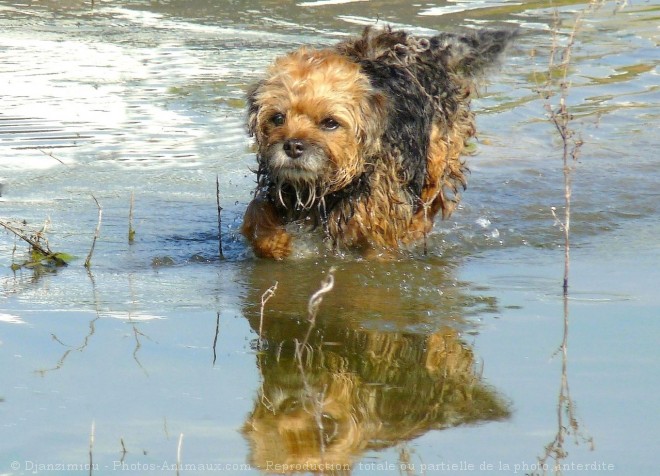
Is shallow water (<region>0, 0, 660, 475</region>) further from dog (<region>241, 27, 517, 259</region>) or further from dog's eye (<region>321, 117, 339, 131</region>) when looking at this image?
dog's eye (<region>321, 117, 339, 131</region>)

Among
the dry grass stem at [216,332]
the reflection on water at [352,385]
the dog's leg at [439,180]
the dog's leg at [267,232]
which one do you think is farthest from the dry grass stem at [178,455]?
the dog's leg at [439,180]

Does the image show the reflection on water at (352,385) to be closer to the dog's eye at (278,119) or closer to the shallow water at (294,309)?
the shallow water at (294,309)

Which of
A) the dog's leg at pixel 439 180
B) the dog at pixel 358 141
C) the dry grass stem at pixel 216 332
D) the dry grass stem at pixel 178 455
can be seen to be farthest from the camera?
the dog's leg at pixel 439 180

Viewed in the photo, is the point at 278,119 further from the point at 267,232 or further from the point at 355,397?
the point at 355,397

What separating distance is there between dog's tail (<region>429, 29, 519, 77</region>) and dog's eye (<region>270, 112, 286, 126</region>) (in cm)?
162

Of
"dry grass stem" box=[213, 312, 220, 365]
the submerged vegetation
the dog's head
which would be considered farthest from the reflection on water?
the submerged vegetation

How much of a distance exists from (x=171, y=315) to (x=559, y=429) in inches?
76.8

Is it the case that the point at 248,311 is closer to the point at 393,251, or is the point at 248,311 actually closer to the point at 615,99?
the point at 393,251

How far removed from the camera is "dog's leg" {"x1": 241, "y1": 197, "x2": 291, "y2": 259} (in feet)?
20.7

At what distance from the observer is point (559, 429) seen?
3.94 metres

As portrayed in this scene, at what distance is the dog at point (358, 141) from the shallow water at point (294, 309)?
21 centimetres

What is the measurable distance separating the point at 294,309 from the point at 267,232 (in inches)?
38.2

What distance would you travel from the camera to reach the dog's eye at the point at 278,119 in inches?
230

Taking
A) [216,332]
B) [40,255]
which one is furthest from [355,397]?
[40,255]
